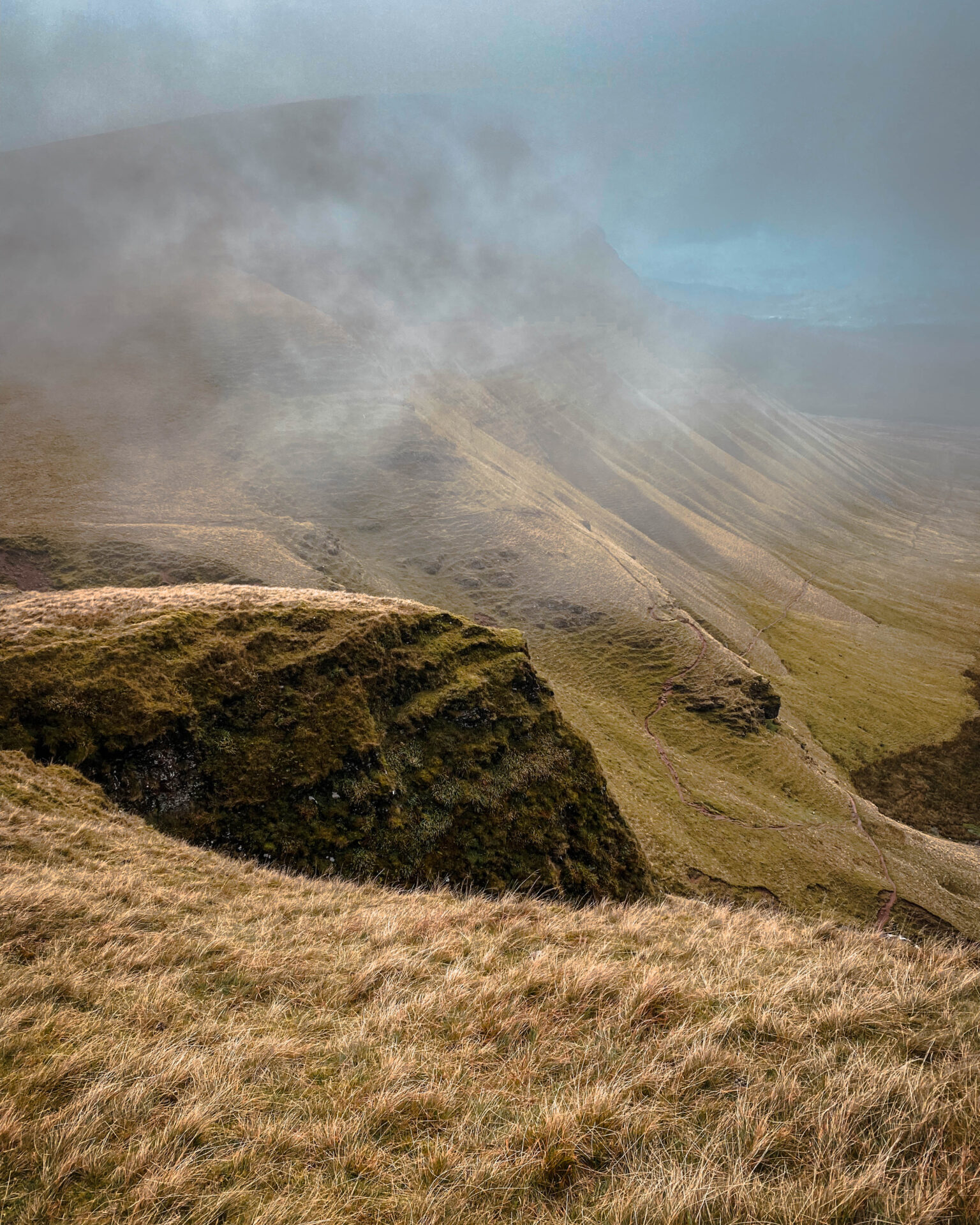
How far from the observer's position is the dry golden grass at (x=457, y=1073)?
12.9 ft

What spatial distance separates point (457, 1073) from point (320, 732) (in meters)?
15.7

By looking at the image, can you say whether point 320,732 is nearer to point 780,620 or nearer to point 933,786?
point 933,786

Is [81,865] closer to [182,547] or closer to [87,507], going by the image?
[182,547]

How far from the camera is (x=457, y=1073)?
17.8 feet

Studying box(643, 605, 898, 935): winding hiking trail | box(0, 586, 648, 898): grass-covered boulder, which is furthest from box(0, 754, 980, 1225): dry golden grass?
box(643, 605, 898, 935): winding hiking trail

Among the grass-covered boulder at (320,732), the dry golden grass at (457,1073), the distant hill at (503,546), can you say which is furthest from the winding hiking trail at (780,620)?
the dry golden grass at (457,1073)

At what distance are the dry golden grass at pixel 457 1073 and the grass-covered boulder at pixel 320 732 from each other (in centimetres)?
723

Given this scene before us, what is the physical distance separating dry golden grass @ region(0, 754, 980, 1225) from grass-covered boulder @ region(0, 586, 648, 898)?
7228 mm

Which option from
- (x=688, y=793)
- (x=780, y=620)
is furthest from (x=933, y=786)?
(x=780, y=620)

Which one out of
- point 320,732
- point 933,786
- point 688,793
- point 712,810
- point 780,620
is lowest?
point 933,786

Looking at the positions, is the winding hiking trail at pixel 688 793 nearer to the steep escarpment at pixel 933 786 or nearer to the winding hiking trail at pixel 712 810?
the winding hiking trail at pixel 712 810

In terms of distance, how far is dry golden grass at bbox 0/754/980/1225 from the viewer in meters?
3.94

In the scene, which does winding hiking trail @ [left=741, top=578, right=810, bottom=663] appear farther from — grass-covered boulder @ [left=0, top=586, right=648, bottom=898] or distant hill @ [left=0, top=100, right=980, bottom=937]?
grass-covered boulder @ [left=0, top=586, right=648, bottom=898]

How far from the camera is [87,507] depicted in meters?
63.3
